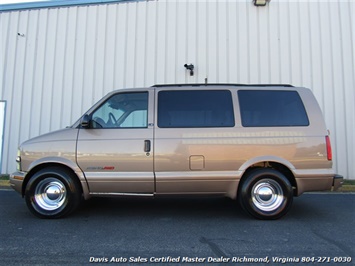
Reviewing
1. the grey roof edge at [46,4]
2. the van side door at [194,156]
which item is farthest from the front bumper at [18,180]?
the grey roof edge at [46,4]

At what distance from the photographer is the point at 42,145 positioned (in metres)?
4.33

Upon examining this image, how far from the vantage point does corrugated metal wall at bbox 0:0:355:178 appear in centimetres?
848

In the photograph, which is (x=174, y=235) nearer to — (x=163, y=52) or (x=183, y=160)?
(x=183, y=160)

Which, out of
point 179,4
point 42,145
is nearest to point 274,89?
point 42,145

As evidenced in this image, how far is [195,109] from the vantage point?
4.42m

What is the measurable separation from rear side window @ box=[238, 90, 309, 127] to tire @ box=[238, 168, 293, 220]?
75cm

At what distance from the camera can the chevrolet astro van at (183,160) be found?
167 inches

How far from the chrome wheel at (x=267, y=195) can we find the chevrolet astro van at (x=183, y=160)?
1 centimetres

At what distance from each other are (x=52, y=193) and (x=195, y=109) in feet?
8.24

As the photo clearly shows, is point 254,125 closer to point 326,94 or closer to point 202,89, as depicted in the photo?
point 202,89

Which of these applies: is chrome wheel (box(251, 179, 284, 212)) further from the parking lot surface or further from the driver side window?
the driver side window

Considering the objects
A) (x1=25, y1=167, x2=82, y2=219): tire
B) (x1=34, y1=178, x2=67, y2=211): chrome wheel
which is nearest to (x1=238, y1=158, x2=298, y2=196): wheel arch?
(x1=25, y1=167, x2=82, y2=219): tire

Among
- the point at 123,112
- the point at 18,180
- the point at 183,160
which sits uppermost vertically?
the point at 123,112

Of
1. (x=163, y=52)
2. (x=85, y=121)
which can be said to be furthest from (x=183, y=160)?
Result: (x=163, y=52)
